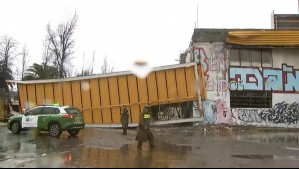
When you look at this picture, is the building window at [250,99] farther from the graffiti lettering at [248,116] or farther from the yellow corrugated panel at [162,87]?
the yellow corrugated panel at [162,87]

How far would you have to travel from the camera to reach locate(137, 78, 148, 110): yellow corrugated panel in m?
25.2

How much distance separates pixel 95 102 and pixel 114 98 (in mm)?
1377

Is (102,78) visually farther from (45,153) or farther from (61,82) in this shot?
(45,153)

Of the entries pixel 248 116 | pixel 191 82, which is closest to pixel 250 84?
pixel 248 116

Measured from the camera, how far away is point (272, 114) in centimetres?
2609

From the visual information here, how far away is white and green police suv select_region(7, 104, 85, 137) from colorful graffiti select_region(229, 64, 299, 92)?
35.9ft

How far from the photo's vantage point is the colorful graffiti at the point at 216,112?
25312 millimetres

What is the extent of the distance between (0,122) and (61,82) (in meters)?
8.57

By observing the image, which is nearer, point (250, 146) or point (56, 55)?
point (250, 146)

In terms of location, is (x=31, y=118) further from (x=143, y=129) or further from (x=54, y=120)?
(x=143, y=129)

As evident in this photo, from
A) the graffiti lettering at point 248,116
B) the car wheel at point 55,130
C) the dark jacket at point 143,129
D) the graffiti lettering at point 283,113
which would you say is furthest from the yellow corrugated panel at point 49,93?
the graffiti lettering at point 283,113

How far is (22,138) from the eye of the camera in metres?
19.1

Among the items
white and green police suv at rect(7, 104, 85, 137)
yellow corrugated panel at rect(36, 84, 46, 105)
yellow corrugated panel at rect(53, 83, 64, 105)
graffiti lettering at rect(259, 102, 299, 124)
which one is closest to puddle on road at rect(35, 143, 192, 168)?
white and green police suv at rect(7, 104, 85, 137)

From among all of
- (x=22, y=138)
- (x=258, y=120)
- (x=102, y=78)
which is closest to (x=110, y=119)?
(x=102, y=78)
